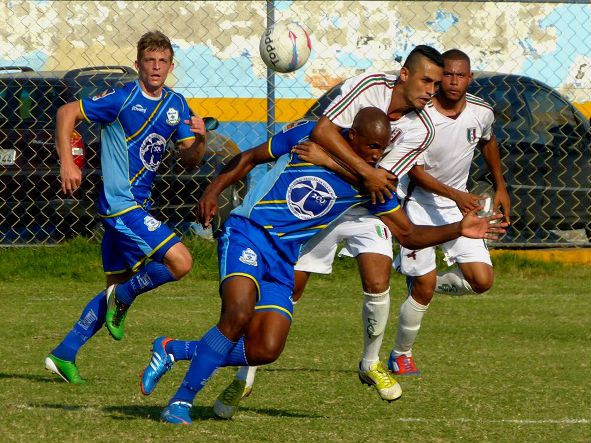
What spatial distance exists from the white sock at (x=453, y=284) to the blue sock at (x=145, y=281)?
196 cm

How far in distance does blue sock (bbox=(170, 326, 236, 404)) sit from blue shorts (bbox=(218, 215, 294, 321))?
0.29 metres

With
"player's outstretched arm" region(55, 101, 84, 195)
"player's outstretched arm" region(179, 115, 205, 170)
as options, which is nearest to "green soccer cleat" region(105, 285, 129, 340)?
"player's outstretched arm" region(55, 101, 84, 195)

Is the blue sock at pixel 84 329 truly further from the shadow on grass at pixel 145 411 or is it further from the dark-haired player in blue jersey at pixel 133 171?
the shadow on grass at pixel 145 411

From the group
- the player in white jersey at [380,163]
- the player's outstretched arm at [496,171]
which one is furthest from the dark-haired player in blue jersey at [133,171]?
the player's outstretched arm at [496,171]

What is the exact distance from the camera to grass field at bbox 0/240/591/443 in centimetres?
577

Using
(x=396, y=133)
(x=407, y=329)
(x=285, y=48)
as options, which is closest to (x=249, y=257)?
(x=396, y=133)

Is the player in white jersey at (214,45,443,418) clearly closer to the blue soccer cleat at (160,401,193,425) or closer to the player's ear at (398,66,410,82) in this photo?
the player's ear at (398,66,410,82)

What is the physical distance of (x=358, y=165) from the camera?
19.7 feet

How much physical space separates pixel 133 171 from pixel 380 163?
136 cm

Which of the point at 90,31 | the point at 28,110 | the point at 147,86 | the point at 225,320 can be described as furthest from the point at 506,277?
the point at 90,31

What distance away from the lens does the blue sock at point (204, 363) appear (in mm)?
5703

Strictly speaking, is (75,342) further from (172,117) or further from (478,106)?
(478,106)

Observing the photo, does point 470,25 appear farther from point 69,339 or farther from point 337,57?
→ point 69,339

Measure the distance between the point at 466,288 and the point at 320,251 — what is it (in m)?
1.47
